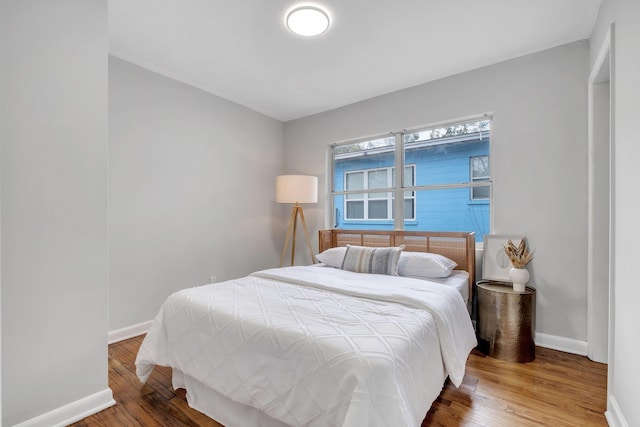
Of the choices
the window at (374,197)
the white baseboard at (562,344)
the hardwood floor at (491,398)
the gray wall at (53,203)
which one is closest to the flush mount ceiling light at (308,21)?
the gray wall at (53,203)

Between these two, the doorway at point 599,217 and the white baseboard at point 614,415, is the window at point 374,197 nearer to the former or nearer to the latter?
the doorway at point 599,217

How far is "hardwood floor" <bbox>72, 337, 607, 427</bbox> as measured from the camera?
1.63m

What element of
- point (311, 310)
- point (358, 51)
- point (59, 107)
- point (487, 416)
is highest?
point (358, 51)

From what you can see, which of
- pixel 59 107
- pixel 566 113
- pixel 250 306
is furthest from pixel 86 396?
pixel 566 113

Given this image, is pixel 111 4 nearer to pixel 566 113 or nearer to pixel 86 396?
pixel 86 396

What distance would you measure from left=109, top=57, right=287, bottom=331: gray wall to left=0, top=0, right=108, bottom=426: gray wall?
3.33 feet

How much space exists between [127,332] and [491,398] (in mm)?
2939

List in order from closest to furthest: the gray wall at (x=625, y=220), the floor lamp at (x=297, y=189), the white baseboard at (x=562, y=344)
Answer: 1. the gray wall at (x=625, y=220)
2. the white baseboard at (x=562, y=344)
3. the floor lamp at (x=297, y=189)

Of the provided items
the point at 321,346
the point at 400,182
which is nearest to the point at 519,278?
the point at 400,182

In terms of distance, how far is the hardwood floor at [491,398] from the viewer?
1627 mm

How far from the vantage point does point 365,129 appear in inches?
142

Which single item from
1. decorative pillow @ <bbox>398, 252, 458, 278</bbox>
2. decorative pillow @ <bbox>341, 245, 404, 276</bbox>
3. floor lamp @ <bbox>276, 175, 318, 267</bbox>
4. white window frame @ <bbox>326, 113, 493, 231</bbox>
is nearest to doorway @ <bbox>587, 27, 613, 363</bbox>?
white window frame @ <bbox>326, 113, 493, 231</bbox>

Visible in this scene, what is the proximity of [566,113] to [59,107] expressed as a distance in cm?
355

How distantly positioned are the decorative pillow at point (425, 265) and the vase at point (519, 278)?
453 millimetres
